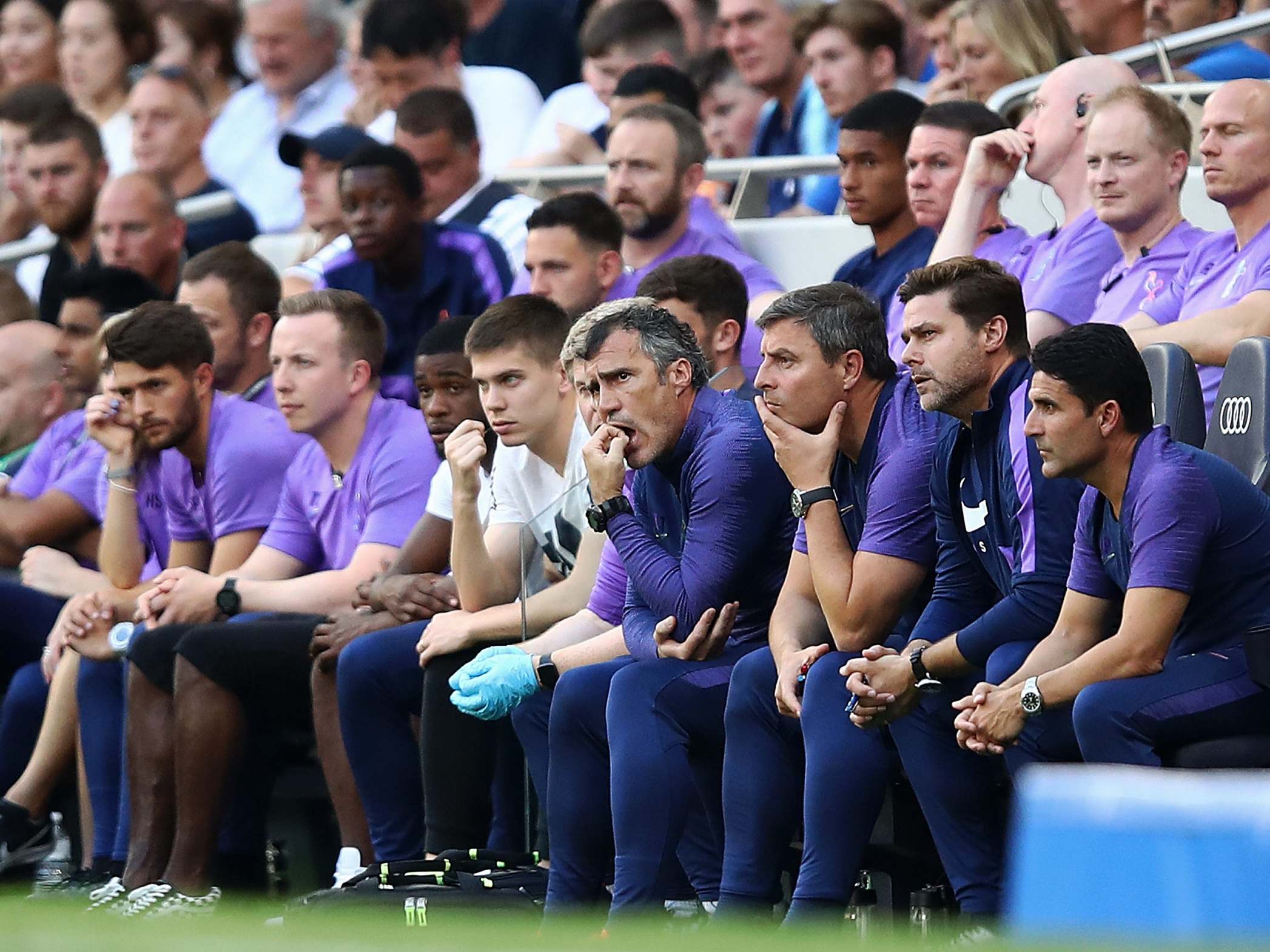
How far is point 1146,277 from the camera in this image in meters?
6.07

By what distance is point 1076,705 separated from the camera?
4.52 m

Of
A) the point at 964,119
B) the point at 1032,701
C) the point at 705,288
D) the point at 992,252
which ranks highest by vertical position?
the point at 964,119

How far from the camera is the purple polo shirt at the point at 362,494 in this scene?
690 cm

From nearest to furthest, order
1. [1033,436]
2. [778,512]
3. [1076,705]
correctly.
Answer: [1076,705] < [1033,436] < [778,512]

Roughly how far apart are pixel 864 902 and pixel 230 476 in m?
2.94

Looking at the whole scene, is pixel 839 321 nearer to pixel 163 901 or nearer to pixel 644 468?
pixel 644 468

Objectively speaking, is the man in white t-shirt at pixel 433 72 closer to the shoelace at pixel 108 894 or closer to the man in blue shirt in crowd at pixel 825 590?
the shoelace at pixel 108 894

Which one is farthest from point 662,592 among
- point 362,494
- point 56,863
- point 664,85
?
point 664,85

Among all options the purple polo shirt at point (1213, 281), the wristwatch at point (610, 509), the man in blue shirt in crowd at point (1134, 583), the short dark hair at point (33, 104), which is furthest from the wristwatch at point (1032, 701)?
the short dark hair at point (33, 104)

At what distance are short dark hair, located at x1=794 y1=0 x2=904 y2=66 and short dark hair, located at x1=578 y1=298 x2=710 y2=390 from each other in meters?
3.20

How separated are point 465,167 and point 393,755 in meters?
3.31

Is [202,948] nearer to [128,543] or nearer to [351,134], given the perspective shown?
[128,543]

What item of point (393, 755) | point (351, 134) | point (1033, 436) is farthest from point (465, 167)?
point (1033, 436)

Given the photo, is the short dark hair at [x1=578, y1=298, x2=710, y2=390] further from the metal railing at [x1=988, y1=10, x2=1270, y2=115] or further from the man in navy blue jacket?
the metal railing at [x1=988, y1=10, x2=1270, y2=115]
